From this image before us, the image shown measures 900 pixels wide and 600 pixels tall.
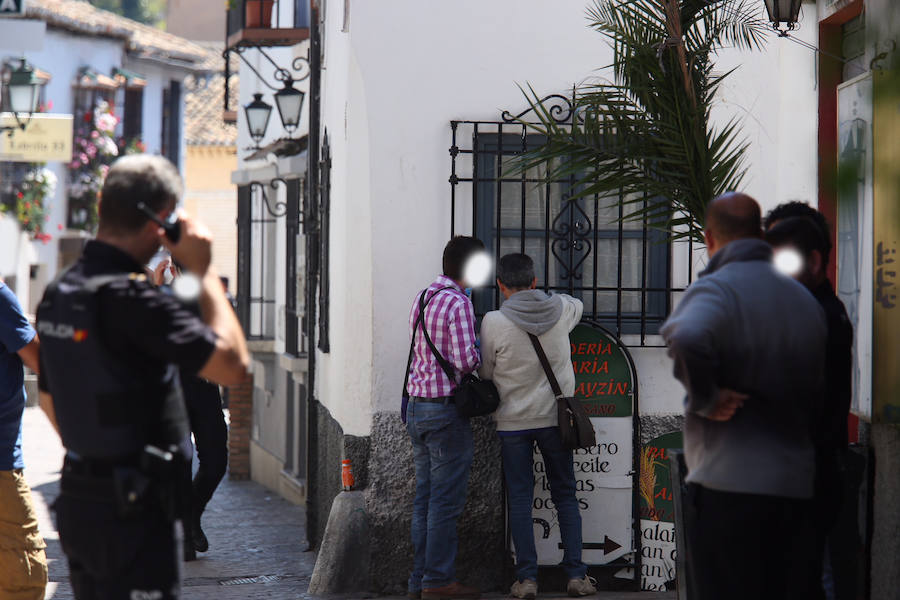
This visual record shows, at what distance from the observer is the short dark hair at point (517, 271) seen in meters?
6.98

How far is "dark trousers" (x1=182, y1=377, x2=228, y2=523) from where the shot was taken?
330 inches

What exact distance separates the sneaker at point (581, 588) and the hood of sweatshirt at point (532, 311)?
1405 mm

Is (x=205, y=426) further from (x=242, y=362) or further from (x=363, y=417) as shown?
(x=242, y=362)

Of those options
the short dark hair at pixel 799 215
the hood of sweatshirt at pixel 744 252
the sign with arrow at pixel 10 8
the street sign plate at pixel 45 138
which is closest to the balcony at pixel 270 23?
the sign with arrow at pixel 10 8

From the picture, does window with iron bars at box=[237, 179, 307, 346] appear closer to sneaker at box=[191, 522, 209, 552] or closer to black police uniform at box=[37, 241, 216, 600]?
sneaker at box=[191, 522, 209, 552]

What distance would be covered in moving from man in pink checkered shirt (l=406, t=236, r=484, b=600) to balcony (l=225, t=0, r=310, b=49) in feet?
16.4

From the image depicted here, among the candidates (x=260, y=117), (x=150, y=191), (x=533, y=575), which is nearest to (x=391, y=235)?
(x=533, y=575)

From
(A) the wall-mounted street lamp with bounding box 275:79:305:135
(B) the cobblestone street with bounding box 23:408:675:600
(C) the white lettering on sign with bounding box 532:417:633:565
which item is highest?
(A) the wall-mounted street lamp with bounding box 275:79:305:135

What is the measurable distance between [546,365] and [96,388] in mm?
3806

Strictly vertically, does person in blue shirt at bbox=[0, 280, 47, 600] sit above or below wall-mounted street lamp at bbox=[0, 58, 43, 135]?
below

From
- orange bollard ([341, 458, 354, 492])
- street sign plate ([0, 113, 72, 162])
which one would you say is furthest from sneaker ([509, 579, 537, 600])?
street sign plate ([0, 113, 72, 162])

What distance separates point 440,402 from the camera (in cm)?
689

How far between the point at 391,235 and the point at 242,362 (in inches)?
153

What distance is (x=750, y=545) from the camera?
3795 millimetres
